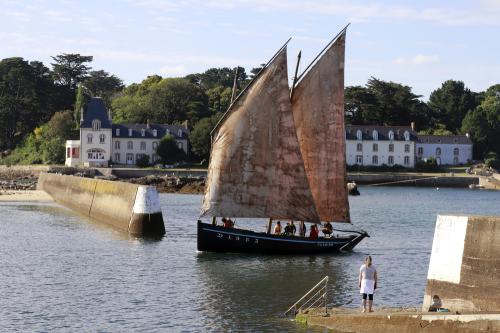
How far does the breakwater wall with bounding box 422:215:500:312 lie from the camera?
24.8 meters

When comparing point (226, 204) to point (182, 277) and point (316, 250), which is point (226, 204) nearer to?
point (316, 250)

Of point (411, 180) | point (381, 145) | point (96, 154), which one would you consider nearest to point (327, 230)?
point (411, 180)

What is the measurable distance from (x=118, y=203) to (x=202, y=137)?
94523 millimetres

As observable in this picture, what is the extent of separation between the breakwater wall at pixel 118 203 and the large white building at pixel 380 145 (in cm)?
8840

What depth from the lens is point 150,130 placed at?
16912cm

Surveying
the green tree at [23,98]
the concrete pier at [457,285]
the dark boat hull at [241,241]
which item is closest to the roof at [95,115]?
the green tree at [23,98]

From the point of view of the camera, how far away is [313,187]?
170 feet

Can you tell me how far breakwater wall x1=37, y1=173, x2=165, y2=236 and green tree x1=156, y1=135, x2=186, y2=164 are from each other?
6515 centimetres

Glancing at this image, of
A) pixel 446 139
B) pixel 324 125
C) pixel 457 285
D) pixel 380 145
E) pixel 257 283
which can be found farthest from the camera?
pixel 446 139

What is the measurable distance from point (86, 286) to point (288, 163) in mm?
15988

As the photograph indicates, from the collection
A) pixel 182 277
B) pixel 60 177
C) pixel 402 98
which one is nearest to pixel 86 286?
pixel 182 277

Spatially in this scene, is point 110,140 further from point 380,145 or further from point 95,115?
point 380,145

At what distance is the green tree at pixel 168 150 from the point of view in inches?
6432

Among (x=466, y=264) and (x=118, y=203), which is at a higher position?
(x=466, y=264)
